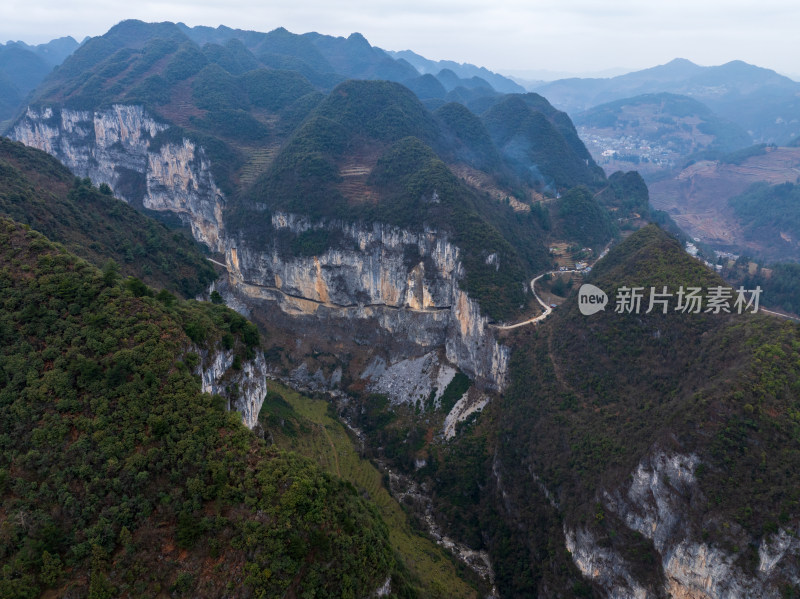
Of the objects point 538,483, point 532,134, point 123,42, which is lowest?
point 538,483

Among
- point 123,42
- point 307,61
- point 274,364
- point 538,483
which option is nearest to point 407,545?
point 538,483

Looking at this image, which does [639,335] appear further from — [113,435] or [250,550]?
[113,435]

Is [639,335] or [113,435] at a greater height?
[113,435]

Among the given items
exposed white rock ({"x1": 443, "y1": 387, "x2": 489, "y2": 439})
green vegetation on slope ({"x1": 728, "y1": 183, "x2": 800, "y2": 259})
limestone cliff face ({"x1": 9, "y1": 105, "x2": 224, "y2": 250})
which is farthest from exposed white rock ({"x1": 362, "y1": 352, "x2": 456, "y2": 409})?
green vegetation on slope ({"x1": 728, "y1": 183, "x2": 800, "y2": 259})

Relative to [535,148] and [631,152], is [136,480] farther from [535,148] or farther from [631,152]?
[631,152]

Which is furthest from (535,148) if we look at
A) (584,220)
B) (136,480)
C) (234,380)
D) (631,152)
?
(631,152)

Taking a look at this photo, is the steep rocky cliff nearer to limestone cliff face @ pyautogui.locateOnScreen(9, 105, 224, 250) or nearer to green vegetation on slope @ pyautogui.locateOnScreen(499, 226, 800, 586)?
limestone cliff face @ pyautogui.locateOnScreen(9, 105, 224, 250)

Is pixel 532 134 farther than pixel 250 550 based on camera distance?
Yes

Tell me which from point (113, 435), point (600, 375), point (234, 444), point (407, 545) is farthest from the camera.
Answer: point (600, 375)
